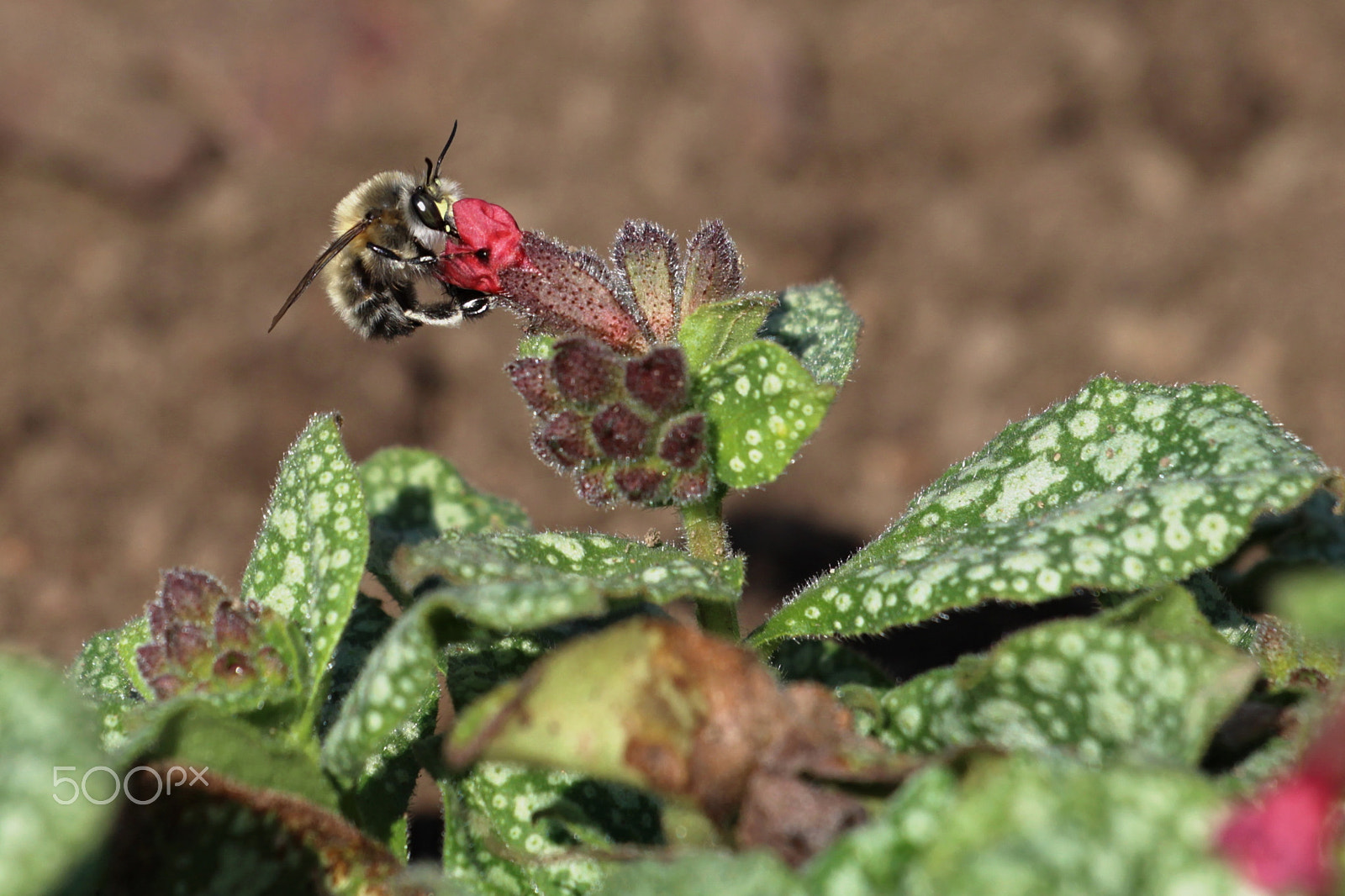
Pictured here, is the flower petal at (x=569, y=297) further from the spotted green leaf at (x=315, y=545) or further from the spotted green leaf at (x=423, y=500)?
the spotted green leaf at (x=423, y=500)

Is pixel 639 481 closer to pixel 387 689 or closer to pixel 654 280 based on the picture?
pixel 654 280

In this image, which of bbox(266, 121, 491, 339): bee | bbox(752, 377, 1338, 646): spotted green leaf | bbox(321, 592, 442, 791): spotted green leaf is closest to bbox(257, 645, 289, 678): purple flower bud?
bbox(321, 592, 442, 791): spotted green leaf

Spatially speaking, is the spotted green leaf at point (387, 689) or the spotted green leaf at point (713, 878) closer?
the spotted green leaf at point (713, 878)

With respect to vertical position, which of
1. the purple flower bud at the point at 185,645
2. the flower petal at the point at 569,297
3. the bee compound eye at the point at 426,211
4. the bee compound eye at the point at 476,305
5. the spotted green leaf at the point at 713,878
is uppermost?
the bee compound eye at the point at 426,211

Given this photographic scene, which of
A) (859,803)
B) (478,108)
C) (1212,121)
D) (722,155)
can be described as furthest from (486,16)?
(859,803)

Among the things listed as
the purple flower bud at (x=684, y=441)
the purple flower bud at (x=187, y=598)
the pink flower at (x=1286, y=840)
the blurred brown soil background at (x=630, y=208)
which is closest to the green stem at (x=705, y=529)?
the purple flower bud at (x=684, y=441)

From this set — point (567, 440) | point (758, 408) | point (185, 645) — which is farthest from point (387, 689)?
point (758, 408)

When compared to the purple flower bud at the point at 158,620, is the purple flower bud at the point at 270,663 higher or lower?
lower

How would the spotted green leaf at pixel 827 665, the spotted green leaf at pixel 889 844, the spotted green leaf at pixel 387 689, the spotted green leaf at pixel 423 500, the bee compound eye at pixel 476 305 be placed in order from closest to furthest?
1. the spotted green leaf at pixel 889 844
2. the spotted green leaf at pixel 387 689
3. the spotted green leaf at pixel 827 665
4. the bee compound eye at pixel 476 305
5. the spotted green leaf at pixel 423 500
